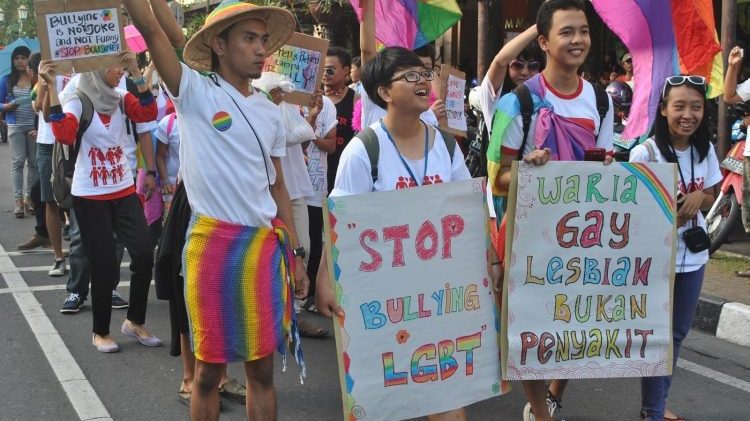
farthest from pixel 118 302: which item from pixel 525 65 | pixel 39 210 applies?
pixel 525 65

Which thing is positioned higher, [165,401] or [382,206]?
[382,206]

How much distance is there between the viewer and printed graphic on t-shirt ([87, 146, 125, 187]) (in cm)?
569

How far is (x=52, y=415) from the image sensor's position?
4.57m

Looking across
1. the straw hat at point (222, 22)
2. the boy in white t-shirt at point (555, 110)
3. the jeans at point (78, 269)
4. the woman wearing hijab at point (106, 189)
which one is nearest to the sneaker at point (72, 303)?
the jeans at point (78, 269)

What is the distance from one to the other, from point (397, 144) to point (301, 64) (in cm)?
261

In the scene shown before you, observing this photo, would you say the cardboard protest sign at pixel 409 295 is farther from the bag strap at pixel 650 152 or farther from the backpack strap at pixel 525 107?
the bag strap at pixel 650 152

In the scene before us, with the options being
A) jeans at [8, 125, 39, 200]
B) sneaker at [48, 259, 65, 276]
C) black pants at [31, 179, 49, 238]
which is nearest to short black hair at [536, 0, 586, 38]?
sneaker at [48, 259, 65, 276]

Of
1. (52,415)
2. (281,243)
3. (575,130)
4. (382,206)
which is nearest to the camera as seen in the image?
(382,206)

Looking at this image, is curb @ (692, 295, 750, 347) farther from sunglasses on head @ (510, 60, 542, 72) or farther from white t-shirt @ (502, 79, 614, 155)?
white t-shirt @ (502, 79, 614, 155)

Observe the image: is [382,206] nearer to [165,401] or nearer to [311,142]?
[165,401]

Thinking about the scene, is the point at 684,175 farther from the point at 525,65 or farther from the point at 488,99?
the point at 525,65

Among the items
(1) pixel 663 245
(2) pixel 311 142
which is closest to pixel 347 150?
(1) pixel 663 245

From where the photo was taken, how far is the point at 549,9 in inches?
154

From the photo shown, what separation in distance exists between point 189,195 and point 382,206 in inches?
30.6
